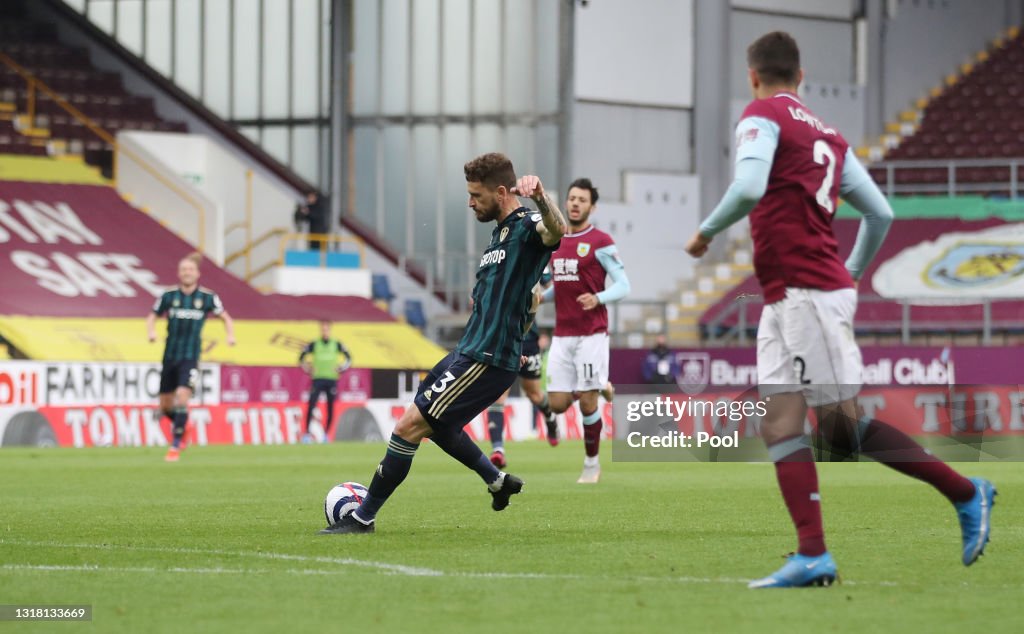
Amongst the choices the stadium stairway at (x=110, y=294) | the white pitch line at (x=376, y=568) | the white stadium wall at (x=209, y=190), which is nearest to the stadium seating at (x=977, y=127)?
the stadium stairway at (x=110, y=294)

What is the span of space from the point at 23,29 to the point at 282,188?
23.5 ft

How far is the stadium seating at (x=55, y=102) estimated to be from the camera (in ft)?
122

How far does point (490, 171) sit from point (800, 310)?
2.51 m

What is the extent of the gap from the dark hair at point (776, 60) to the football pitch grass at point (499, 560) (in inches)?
82.2

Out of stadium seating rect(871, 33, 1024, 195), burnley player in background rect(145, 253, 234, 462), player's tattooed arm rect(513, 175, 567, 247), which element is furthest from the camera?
stadium seating rect(871, 33, 1024, 195)

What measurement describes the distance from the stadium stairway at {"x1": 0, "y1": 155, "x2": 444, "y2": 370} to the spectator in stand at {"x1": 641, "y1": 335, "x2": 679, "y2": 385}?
433 cm

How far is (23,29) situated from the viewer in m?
40.9

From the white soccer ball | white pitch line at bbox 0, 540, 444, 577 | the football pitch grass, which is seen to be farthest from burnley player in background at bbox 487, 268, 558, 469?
white pitch line at bbox 0, 540, 444, 577

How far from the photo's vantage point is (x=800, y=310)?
22.9 feet

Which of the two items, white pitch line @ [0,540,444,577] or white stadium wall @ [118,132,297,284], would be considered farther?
white stadium wall @ [118,132,297,284]

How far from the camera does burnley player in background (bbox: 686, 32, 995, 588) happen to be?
6.90 meters

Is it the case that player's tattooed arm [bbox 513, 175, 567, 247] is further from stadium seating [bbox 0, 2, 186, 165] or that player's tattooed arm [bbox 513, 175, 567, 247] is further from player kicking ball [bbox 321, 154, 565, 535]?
stadium seating [bbox 0, 2, 186, 165]

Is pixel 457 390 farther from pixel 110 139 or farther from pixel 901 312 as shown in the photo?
pixel 110 139

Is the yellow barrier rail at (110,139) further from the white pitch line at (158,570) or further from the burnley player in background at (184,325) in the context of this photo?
the white pitch line at (158,570)
